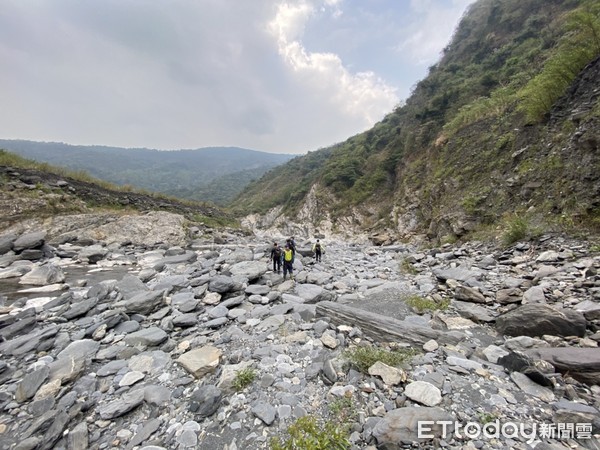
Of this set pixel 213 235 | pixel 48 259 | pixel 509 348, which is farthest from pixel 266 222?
pixel 509 348

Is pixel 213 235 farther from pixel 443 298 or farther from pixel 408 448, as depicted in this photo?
pixel 408 448

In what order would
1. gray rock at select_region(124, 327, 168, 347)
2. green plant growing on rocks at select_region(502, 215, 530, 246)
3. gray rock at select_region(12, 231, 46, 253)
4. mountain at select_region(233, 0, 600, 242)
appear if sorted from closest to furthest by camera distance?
gray rock at select_region(124, 327, 168, 347)
green plant growing on rocks at select_region(502, 215, 530, 246)
mountain at select_region(233, 0, 600, 242)
gray rock at select_region(12, 231, 46, 253)

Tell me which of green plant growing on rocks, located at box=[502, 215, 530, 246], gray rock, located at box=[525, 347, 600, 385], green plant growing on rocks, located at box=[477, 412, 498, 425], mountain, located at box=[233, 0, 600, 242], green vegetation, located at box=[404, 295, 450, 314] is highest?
mountain, located at box=[233, 0, 600, 242]

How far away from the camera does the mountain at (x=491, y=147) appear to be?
9.34 metres

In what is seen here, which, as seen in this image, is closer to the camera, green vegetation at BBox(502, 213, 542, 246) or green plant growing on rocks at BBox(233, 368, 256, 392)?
green plant growing on rocks at BBox(233, 368, 256, 392)

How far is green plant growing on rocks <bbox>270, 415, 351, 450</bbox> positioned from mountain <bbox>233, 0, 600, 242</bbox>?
9172 millimetres

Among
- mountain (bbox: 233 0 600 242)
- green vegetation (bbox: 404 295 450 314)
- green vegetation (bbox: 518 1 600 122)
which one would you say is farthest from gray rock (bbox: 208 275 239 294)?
green vegetation (bbox: 518 1 600 122)

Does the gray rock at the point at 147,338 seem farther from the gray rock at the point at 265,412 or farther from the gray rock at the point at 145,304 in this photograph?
the gray rock at the point at 265,412

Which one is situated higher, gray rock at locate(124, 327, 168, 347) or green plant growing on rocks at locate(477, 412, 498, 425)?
green plant growing on rocks at locate(477, 412, 498, 425)

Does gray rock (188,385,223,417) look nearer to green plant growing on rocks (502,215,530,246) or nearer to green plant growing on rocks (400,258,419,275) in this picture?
green plant growing on rocks (400,258,419,275)

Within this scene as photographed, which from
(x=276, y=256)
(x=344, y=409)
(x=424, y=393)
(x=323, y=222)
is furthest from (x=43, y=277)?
(x=323, y=222)

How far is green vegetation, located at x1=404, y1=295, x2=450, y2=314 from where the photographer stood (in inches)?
242

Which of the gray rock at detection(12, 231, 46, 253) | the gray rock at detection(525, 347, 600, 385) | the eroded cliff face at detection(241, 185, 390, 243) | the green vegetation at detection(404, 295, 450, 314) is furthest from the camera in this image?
the eroded cliff face at detection(241, 185, 390, 243)

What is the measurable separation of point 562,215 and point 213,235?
2001cm
